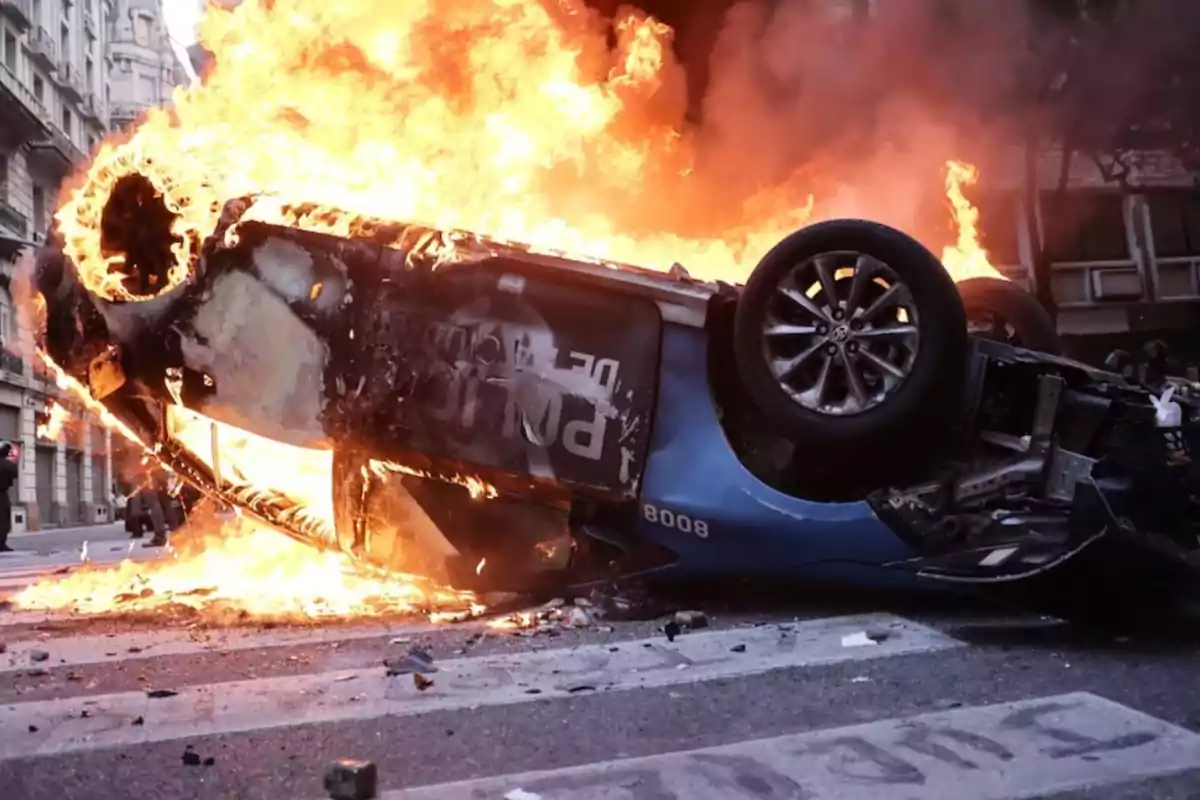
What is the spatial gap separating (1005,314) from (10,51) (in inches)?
1382

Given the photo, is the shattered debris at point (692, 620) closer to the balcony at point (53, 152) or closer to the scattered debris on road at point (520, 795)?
the scattered debris on road at point (520, 795)

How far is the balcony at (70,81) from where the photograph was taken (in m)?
39.3

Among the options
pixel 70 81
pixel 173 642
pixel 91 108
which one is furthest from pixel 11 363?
pixel 173 642

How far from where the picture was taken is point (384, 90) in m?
7.34

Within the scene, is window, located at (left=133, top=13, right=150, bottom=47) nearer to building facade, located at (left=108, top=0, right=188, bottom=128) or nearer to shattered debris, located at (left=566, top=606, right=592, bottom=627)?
building facade, located at (left=108, top=0, right=188, bottom=128)

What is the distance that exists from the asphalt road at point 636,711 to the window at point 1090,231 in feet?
73.5

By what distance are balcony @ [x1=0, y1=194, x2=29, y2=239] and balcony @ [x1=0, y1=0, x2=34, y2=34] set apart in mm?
5441

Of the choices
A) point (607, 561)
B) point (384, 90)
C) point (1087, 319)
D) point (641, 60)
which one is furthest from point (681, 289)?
point (1087, 319)

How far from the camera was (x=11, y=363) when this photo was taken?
30750 mm

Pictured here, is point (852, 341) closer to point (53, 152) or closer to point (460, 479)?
point (460, 479)

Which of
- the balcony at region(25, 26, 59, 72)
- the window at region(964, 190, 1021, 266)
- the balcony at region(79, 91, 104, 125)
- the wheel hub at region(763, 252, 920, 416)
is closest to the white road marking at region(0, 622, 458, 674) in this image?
the wheel hub at region(763, 252, 920, 416)

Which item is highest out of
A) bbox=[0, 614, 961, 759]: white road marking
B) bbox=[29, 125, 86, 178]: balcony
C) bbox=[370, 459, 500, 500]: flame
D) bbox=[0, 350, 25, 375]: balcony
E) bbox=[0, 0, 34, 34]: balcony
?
bbox=[0, 0, 34, 34]: balcony

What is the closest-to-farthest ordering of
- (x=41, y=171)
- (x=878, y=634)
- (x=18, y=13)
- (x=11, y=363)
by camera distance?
(x=878, y=634) → (x=11, y=363) → (x=18, y=13) → (x=41, y=171)

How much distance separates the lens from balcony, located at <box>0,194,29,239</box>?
30.6 meters
